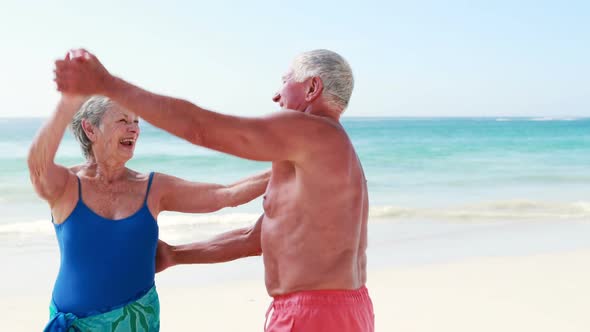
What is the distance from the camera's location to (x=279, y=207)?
217 centimetres

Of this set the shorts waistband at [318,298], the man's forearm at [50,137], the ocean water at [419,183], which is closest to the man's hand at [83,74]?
the man's forearm at [50,137]

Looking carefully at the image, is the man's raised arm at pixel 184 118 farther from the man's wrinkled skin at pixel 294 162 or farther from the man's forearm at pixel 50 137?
the man's forearm at pixel 50 137

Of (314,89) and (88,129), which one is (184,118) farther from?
(88,129)

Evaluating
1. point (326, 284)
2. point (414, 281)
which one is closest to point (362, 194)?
point (326, 284)

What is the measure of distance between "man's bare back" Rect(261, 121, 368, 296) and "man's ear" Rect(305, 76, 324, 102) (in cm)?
14

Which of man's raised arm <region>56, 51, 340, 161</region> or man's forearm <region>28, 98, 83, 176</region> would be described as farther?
man's forearm <region>28, 98, 83, 176</region>

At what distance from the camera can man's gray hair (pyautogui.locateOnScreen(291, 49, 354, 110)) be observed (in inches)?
84.7

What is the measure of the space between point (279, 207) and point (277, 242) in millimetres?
105

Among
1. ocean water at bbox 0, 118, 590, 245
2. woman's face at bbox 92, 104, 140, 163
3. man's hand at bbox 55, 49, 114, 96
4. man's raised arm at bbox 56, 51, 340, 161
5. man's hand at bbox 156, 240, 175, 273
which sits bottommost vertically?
ocean water at bbox 0, 118, 590, 245

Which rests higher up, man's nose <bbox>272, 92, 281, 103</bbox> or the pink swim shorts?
man's nose <bbox>272, 92, 281, 103</bbox>

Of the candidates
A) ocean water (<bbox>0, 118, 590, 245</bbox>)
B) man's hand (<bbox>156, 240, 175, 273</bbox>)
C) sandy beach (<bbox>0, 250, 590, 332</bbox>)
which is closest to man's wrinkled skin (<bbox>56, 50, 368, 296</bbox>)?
man's hand (<bbox>156, 240, 175, 273</bbox>)

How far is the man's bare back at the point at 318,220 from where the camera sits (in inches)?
81.4

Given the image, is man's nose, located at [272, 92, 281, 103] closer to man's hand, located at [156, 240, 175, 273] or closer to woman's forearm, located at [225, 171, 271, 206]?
woman's forearm, located at [225, 171, 271, 206]

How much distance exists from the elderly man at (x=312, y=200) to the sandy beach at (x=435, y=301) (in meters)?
3.51
